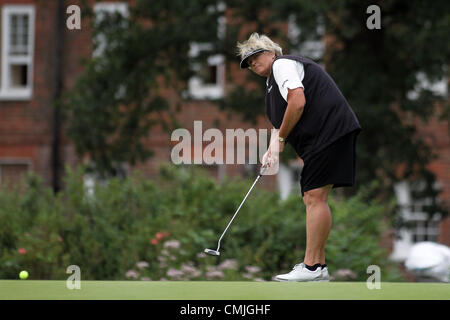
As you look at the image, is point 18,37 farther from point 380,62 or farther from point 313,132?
point 313,132

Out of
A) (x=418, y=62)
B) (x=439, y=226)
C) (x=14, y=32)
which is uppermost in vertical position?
(x=14, y=32)

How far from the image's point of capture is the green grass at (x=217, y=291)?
427 centimetres

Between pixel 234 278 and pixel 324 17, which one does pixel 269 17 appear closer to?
pixel 324 17

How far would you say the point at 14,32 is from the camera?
22.0m

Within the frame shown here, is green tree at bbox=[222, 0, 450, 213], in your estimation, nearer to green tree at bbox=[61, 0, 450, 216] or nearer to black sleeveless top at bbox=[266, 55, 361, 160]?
green tree at bbox=[61, 0, 450, 216]

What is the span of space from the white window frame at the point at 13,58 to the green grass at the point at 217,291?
17.0m

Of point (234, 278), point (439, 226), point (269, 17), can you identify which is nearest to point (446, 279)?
point (234, 278)

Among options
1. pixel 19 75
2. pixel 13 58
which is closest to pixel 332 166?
pixel 19 75

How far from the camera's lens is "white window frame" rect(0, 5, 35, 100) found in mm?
21391

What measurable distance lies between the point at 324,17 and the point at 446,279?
559 centimetres

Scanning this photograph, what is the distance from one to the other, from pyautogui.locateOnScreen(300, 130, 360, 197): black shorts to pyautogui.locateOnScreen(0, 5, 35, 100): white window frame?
1719 cm

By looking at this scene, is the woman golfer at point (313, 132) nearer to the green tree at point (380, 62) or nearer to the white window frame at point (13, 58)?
the green tree at point (380, 62)

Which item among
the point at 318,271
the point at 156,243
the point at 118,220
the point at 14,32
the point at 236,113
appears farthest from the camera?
the point at 14,32
